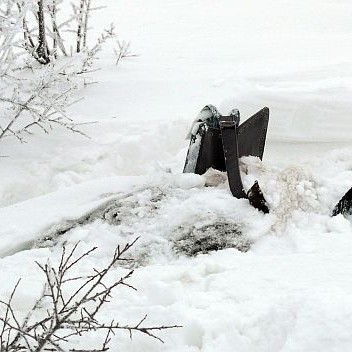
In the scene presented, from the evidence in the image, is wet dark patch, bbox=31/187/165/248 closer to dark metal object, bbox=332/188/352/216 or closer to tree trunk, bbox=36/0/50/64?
dark metal object, bbox=332/188/352/216

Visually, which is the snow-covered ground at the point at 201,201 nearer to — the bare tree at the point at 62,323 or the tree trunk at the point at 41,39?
the bare tree at the point at 62,323

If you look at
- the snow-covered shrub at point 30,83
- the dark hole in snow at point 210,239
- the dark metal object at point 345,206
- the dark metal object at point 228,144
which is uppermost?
the snow-covered shrub at point 30,83

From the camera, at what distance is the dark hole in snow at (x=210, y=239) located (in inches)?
109

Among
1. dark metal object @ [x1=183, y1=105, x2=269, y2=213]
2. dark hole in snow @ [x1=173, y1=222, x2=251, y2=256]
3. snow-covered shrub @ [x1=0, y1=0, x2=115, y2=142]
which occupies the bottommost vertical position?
dark hole in snow @ [x1=173, y1=222, x2=251, y2=256]

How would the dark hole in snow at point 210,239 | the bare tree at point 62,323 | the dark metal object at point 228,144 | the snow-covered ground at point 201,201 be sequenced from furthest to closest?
the dark metal object at point 228,144 < the dark hole in snow at point 210,239 < the snow-covered ground at point 201,201 < the bare tree at point 62,323

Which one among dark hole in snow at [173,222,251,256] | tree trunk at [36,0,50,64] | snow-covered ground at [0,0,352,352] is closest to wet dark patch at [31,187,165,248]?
snow-covered ground at [0,0,352,352]

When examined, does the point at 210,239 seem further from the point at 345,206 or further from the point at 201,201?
the point at 345,206

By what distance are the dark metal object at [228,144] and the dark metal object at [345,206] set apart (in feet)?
1.16

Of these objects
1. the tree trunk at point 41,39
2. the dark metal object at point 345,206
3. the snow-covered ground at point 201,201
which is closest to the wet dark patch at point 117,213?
the snow-covered ground at point 201,201

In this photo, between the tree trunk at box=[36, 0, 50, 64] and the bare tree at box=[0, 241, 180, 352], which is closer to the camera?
the bare tree at box=[0, 241, 180, 352]

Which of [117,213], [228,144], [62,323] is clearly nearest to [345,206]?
[228,144]

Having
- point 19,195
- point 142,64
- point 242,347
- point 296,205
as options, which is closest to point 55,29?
point 142,64

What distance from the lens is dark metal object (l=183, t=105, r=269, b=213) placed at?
10.2 ft

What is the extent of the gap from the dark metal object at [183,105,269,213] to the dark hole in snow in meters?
0.22
